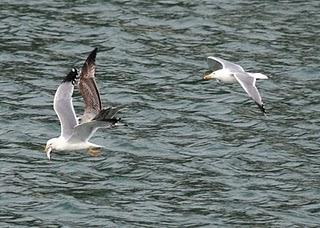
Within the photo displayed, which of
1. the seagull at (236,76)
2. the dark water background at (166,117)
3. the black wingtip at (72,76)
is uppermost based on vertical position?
the black wingtip at (72,76)

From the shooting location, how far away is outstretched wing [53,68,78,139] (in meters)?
15.5

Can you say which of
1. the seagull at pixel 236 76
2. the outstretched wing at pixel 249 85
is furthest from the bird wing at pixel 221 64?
the outstretched wing at pixel 249 85

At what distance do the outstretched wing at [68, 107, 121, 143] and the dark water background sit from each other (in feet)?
3.10

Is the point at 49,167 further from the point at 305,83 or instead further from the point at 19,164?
the point at 305,83

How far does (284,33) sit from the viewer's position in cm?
2312

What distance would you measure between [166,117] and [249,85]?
104 inches

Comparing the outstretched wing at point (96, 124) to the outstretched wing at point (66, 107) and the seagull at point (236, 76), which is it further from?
the seagull at point (236, 76)

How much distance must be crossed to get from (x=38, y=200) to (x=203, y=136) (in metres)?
3.43

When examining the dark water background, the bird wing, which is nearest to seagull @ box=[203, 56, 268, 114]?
the bird wing

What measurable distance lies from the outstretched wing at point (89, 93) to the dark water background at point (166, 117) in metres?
1.20

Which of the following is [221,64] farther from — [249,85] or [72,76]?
[72,76]

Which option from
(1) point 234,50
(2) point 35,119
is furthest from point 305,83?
(2) point 35,119

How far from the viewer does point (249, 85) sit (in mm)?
16875

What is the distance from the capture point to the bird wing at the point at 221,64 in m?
17.7
